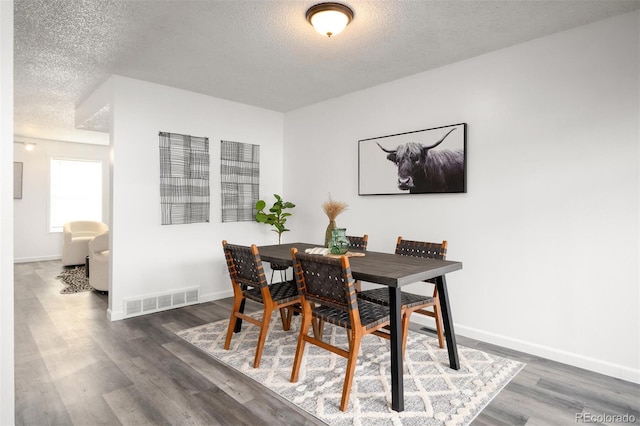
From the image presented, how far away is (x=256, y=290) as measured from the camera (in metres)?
2.90

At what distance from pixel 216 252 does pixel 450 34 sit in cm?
343

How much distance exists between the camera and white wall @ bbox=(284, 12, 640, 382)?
2.49 metres

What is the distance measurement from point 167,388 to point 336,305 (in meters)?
1.23

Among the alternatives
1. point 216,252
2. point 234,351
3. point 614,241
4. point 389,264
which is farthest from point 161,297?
point 614,241

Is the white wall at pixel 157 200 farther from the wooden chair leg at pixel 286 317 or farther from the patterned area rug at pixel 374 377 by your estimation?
the wooden chair leg at pixel 286 317

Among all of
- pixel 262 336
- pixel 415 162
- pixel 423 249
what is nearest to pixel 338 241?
pixel 423 249

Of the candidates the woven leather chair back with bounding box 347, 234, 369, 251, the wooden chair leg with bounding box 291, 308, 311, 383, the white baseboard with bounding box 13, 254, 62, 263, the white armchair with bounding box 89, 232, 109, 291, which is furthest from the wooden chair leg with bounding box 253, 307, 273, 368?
the white baseboard with bounding box 13, 254, 62, 263

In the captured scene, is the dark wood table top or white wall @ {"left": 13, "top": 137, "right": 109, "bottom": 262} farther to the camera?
white wall @ {"left": 13, "top": 137, "right": 109, "bottom": 262}

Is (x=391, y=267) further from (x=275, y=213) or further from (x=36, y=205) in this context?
(x=36, y=205)

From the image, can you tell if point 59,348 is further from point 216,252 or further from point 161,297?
point 216,252

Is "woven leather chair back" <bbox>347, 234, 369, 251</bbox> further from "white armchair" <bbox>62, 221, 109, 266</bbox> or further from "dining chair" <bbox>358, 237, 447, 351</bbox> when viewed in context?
"white armchair" <bbox>62, 221, 109, 266</bbox>

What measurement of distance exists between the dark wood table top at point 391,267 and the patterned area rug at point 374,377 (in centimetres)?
71

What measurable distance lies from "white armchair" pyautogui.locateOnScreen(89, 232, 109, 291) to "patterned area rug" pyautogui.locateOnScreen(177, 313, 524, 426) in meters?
2.11

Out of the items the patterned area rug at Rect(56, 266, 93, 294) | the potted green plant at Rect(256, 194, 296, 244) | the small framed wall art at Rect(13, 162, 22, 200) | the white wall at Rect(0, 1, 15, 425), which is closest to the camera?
the white wall at Rect(0, 1, 15, 425)
